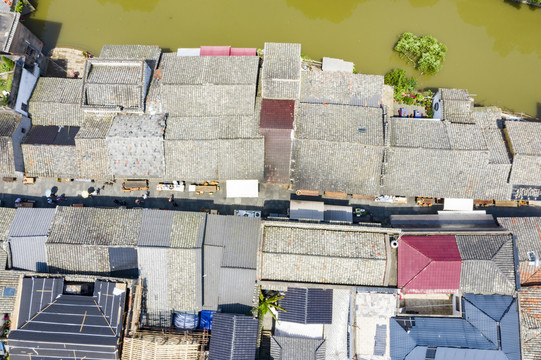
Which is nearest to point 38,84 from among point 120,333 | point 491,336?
point 120,333

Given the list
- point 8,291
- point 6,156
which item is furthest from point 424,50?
point 8,291

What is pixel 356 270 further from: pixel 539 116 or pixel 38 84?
pixel 38 84

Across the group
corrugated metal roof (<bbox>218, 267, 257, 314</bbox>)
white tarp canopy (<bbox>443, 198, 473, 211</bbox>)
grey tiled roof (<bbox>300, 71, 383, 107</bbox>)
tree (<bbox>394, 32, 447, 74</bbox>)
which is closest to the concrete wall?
corrugated metal roof (<bbox>218, 267, 257, 314</bbox>)

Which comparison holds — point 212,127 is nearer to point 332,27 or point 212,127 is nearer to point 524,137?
point 332,27

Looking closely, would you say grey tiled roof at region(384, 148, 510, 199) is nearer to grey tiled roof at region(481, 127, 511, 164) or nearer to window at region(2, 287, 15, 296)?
grey tiled roof at region(481, 127, 511, 164)

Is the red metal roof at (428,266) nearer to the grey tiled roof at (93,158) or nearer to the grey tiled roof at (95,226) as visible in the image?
the grey tiled roof at (95,226)

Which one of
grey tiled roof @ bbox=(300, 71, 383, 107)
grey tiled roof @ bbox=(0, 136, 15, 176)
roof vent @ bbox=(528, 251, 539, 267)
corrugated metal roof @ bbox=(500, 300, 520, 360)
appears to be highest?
grey tiled roof @ bbox=(300, 71, 383, 107)
